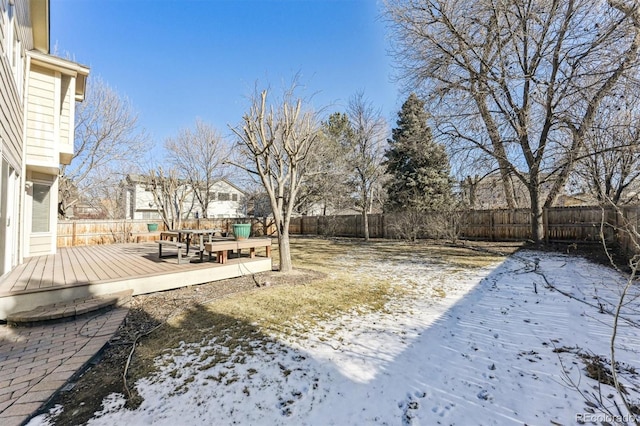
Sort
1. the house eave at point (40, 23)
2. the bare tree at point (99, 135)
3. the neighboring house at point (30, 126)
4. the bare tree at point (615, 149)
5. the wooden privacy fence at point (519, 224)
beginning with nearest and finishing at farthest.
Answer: the neighboring house at point (30, 126) → the house eave at point (40, 23) → the bare tree at point (615, 149) → the wooden privacy fence at point (519, 224) → the bare tree at point (99, 135)

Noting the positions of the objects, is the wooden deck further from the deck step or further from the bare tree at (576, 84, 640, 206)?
the bare tree at (576, 84, 640, 206)

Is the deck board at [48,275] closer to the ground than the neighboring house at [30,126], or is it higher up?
closer to the ground

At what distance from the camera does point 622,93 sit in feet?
24.6

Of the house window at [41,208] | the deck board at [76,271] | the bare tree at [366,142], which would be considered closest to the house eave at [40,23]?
the house window at [41,208]

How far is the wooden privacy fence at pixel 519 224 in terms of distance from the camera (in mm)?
8586

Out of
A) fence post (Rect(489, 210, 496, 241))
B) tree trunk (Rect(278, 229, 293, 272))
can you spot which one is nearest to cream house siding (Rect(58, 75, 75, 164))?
tree trunk (Rect(278, 229, 293, 272))

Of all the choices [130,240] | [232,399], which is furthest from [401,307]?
[130,240]

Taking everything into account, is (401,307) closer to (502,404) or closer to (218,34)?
(502,404)

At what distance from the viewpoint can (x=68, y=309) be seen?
357cm

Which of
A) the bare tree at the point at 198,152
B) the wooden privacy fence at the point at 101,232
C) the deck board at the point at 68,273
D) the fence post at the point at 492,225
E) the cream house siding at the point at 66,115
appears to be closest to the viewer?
the deck board at the point at 68,273

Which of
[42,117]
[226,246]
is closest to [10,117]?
[42,117]

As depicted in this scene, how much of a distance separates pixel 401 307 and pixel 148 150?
16881 millimetres

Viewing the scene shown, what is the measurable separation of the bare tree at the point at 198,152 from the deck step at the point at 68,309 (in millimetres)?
16996

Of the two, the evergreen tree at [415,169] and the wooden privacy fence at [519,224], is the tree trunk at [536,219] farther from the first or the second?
the evergreen tree at [415,169]
